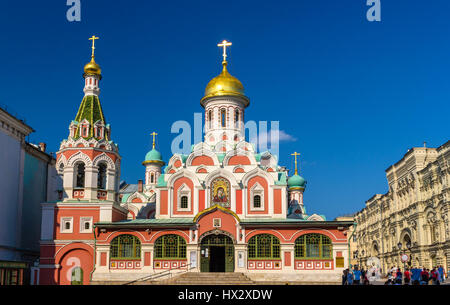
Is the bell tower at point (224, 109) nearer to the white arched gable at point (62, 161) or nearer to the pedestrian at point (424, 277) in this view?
the white arched gable at point (62, 161)

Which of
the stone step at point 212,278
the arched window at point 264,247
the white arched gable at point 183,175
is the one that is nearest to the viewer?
the stone step at point 212,278

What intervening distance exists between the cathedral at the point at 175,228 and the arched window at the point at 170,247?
6cm

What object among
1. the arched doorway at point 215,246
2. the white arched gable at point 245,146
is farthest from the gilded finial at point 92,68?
the arched doorway at point 215,246

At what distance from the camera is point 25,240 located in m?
30.9

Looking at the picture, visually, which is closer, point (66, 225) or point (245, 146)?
point (66, 225)

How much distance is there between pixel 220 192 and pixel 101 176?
7.18 metres

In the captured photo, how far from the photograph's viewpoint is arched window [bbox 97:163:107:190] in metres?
28.9

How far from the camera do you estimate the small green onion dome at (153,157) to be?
47406mm

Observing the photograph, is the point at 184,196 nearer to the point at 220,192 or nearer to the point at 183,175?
the point at 183,175

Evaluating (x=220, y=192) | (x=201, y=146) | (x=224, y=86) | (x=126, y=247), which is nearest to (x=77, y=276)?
(x=126, y=247)

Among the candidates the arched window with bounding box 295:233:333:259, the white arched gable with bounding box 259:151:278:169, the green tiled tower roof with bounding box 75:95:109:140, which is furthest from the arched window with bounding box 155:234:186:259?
the white arched gable with bounding box 259:151:278:169

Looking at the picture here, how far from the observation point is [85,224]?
27969mm

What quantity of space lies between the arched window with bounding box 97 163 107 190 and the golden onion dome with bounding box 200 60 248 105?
9184mm
